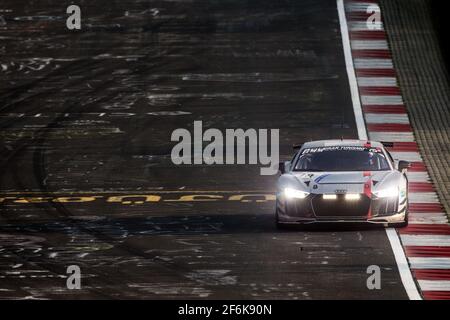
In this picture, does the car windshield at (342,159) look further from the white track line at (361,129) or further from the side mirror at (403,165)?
the white track line at (361,129)

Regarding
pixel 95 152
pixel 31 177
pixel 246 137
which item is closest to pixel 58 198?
pixel 31 177

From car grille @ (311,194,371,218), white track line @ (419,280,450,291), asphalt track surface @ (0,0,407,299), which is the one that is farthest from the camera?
car grille @ (311,194,371,218)

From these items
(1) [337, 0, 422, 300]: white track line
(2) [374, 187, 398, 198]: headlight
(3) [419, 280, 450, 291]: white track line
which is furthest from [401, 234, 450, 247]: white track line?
(3) [419, 280, 450, 291]: white track line

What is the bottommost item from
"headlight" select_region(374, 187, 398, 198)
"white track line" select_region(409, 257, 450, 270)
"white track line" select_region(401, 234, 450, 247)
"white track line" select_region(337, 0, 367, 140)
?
"white track line" select_region(409, 257, 450, 270)

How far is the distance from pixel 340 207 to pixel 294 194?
747 millimetres

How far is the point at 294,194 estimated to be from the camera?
2028 cm

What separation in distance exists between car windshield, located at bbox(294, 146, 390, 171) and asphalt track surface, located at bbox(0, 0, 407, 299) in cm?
119

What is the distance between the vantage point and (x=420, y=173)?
2541cm

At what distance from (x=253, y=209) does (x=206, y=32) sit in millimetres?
13502

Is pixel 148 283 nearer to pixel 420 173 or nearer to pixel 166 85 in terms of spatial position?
pixel 420 173

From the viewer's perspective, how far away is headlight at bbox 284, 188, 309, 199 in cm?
2016

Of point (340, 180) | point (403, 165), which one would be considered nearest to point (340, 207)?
point (340, 180)

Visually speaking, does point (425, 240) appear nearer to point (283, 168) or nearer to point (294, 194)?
point (294, 194)

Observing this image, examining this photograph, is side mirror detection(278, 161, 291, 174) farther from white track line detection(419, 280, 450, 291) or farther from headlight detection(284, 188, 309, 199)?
white track line detection(419, 280, 450, 291)
